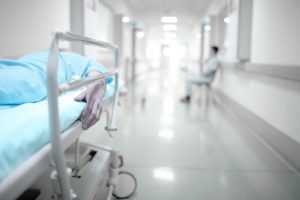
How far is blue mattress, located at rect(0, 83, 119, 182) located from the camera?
0.79 m

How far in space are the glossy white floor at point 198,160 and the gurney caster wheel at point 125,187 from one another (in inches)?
2.0

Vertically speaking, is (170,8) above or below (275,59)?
above

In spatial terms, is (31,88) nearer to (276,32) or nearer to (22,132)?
(22,132)

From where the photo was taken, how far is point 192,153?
2855mm

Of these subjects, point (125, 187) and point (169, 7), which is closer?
point (125, 187)

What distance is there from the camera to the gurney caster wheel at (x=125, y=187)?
1935 mm

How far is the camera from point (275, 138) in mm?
3025

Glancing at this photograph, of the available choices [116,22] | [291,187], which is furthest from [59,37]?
[116,22]

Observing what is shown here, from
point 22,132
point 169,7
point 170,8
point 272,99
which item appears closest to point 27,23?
point 22,132

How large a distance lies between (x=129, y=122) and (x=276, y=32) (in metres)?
2.29

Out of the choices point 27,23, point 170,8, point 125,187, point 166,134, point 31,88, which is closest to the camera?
point 31,88

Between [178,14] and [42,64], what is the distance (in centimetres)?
970

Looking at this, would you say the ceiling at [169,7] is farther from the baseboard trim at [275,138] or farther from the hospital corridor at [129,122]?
the baseboard trim at [275,138]

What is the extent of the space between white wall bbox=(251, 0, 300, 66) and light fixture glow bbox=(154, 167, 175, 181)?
1.59 metres
